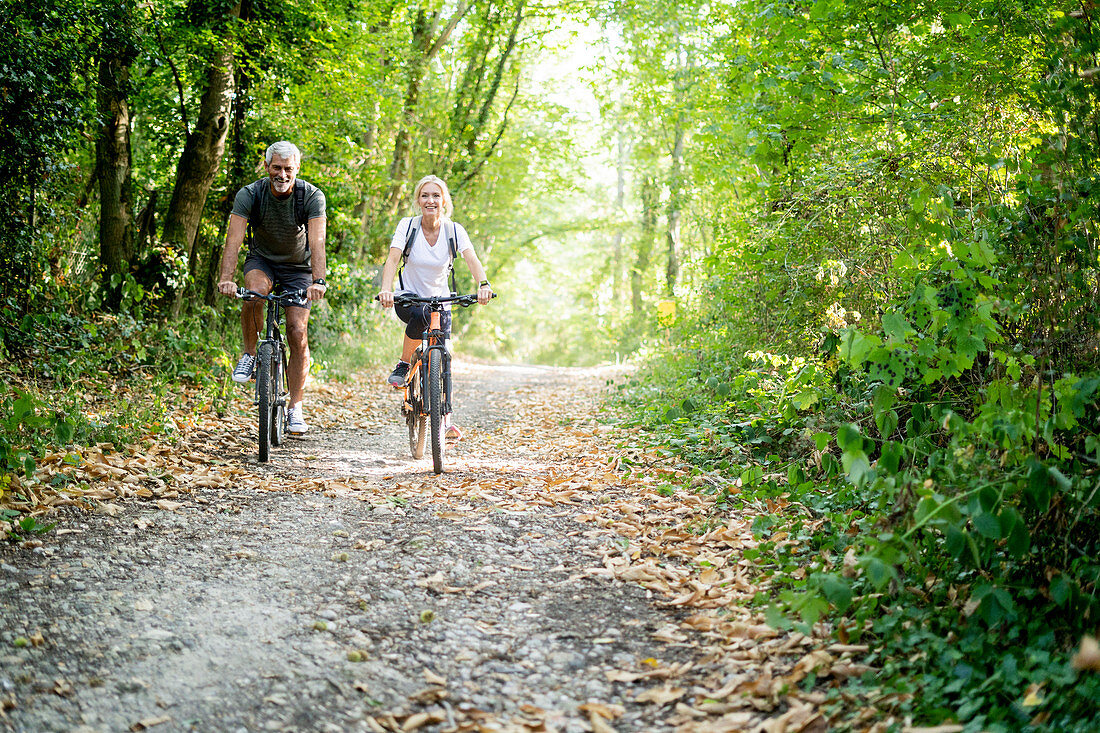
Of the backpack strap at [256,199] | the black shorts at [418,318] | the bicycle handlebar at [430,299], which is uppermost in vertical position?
the backpack strap at [256,199]

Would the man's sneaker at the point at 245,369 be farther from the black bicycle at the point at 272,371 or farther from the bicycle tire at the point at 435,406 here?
the bicycle tire at the point at 435,406

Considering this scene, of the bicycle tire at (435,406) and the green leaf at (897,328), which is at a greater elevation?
the green leaf at (897,328)

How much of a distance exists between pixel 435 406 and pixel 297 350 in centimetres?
158

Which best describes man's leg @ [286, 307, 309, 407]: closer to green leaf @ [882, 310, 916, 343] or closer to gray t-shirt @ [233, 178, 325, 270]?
gray t-shirt @ [233, 178, 325, 270]

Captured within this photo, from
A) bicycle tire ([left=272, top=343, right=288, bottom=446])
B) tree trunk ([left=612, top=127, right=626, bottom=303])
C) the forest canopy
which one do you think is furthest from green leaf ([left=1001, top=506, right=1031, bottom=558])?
tree trunk ([left=612, top=127, right=626, bottom=303])

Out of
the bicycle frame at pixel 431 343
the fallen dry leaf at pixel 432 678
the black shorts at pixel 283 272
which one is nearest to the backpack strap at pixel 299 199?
the black shorts at pixel 283 272

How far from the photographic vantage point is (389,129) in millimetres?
15500

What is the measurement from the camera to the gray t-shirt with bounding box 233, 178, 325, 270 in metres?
6.19

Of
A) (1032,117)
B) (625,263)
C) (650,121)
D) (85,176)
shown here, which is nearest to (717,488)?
(1032,117)

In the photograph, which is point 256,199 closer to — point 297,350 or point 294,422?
point 297,350

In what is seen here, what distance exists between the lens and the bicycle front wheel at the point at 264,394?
6012 mm

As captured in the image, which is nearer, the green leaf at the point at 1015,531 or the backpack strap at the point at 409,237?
the green leaf at the point at 1015,531

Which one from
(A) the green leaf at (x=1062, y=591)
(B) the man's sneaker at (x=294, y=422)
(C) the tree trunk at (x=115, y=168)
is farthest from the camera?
(C) the tree trunk at (x=115, y=168)

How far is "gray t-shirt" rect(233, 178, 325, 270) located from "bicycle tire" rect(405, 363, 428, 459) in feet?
4.60
